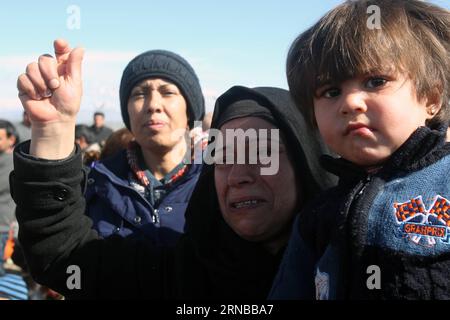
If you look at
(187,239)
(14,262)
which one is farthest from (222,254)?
(14,262)

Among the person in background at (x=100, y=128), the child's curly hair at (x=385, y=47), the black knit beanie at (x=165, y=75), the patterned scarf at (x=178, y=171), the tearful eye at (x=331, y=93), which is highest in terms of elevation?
the person in background at (x=100, y=128)

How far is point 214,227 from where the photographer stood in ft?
6.70

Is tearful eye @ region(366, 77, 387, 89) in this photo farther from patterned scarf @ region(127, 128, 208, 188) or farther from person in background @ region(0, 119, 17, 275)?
person in background @ region(0, 119, 17, 275)

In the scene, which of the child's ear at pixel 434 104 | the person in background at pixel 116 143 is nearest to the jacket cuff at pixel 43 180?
the child's ear at pixel 434 104

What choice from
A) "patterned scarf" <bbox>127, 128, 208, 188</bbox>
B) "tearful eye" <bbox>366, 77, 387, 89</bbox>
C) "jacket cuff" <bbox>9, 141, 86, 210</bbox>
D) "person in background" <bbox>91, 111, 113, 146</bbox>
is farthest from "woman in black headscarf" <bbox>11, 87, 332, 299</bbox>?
"person in background" <bbox>91, 111, 113, 146</bbox>

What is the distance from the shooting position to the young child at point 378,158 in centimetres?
132

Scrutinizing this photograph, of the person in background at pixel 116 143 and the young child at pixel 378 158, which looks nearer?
the young child at pixel 378 158

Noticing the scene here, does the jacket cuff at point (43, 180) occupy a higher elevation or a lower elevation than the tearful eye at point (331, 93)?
lower

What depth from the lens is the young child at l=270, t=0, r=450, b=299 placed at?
4.33 ft

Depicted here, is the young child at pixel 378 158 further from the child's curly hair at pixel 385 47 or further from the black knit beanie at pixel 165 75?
the black knit beanie at pixel 165 75

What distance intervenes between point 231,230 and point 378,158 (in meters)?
0.69

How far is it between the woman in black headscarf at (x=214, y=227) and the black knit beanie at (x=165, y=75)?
0.96m

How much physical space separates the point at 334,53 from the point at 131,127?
1.60 m

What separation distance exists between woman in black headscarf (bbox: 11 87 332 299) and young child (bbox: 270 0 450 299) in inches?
10.3
